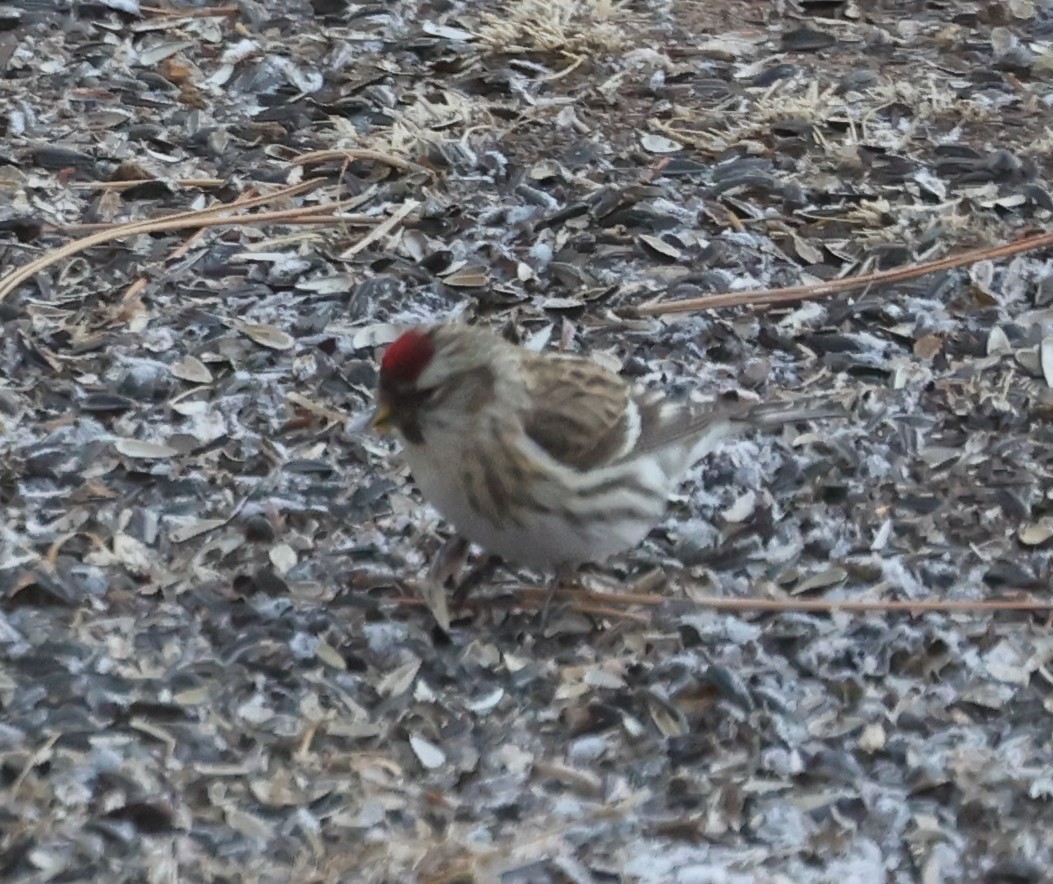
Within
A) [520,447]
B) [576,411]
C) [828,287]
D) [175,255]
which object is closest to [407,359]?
[520,447]

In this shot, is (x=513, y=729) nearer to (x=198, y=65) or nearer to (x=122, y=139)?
(x=122, y=139)

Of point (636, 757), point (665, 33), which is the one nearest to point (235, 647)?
point (636, 757)

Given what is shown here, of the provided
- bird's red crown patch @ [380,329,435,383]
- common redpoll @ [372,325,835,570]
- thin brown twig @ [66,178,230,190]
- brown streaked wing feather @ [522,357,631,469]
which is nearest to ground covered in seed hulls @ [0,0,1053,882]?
thin brown twig @ [66,178,230,190]

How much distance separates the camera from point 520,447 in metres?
3.39

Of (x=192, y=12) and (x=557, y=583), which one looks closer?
(x=557, y=583)

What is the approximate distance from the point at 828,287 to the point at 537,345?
77cm

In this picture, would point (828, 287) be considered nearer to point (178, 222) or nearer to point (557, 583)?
point (557, 583)

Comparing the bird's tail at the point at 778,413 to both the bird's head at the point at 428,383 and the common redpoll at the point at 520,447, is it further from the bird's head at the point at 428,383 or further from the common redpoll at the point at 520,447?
the bird's head at the point at 428,383

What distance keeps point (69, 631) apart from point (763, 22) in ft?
10.6

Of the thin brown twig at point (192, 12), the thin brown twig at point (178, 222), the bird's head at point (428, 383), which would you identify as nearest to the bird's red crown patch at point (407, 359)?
the bird's head at point (428, 383)

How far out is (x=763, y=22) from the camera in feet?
18.1

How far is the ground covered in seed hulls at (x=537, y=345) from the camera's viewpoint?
9.66 ft

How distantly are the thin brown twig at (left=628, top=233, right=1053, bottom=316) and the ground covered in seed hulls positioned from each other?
0.12 feet

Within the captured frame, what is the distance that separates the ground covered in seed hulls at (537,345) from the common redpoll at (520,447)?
0.60 ft
